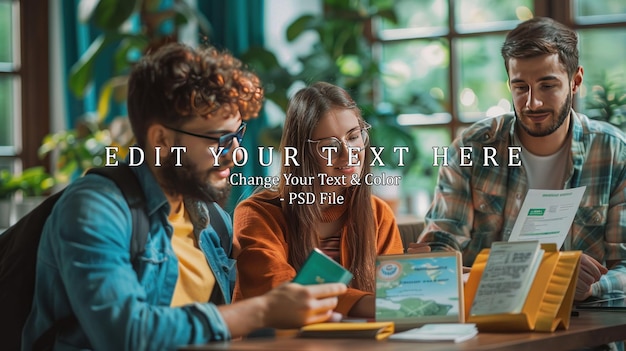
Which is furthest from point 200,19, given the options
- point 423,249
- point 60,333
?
point 60,333

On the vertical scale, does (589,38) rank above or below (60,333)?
above

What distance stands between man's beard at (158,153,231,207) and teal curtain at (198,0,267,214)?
2.70 m

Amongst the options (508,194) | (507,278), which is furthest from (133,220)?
(508,194)

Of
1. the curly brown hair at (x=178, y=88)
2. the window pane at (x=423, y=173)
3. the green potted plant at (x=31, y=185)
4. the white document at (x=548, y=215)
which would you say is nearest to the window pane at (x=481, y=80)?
the window pane at (x=423, y=173)

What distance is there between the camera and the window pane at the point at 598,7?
166 inches

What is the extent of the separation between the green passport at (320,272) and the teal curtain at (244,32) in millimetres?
2837

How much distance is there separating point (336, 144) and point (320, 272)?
1.85ft

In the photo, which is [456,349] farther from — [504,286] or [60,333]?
[60,333]

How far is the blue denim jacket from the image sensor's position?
1.70 metres

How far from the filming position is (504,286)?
6.15ft

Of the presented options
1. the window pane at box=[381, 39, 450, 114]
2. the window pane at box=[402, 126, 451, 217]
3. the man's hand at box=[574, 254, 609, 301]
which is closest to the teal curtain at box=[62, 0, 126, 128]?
the window pane at box=[381, 39, 450, 114]

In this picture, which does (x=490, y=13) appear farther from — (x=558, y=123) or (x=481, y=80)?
(x=558, y=123)

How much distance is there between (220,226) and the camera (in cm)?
221

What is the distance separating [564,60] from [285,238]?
97 cm
